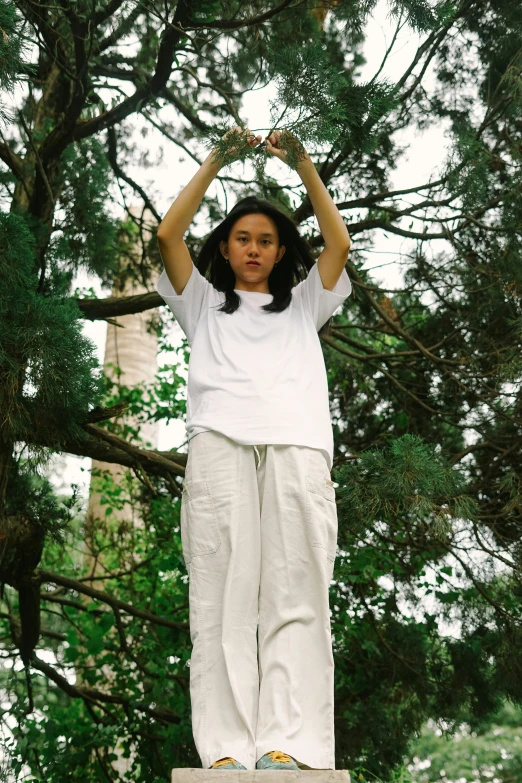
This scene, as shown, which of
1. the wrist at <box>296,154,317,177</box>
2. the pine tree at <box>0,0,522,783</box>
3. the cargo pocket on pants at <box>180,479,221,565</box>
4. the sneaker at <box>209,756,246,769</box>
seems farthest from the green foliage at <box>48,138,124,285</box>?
the sneaker at <box>209,756,246,769</box>

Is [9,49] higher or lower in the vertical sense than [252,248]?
higher

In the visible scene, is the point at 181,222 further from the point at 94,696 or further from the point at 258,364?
the point at 94,696

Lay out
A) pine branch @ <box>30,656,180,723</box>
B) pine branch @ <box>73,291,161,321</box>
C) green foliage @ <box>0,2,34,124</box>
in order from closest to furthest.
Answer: green foliage @ <box>0,2,34,124</box> → pine branch @ <box>73,291,161,321</box> → pine branch @ <box>30,656,180,723</box>

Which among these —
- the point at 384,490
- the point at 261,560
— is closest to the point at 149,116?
the point at 384,490

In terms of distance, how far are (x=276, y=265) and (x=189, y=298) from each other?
0.30 metres

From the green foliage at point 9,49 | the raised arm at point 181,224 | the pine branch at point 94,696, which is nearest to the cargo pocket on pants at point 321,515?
the raised arm at point 181,224

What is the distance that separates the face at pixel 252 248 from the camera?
2438mm

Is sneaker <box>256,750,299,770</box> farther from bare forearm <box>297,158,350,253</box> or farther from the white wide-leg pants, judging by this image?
bare forearm <box>297,158,350,253</box>

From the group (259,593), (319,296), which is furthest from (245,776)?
(319,296)

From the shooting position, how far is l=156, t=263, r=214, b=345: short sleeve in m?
2.44

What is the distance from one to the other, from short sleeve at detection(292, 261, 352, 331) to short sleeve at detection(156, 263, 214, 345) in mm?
244

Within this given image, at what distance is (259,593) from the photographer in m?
2.12

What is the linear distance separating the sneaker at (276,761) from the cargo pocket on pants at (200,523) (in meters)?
0.45

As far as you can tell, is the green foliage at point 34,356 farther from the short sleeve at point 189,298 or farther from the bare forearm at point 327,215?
the bare forearm at point 327,215
